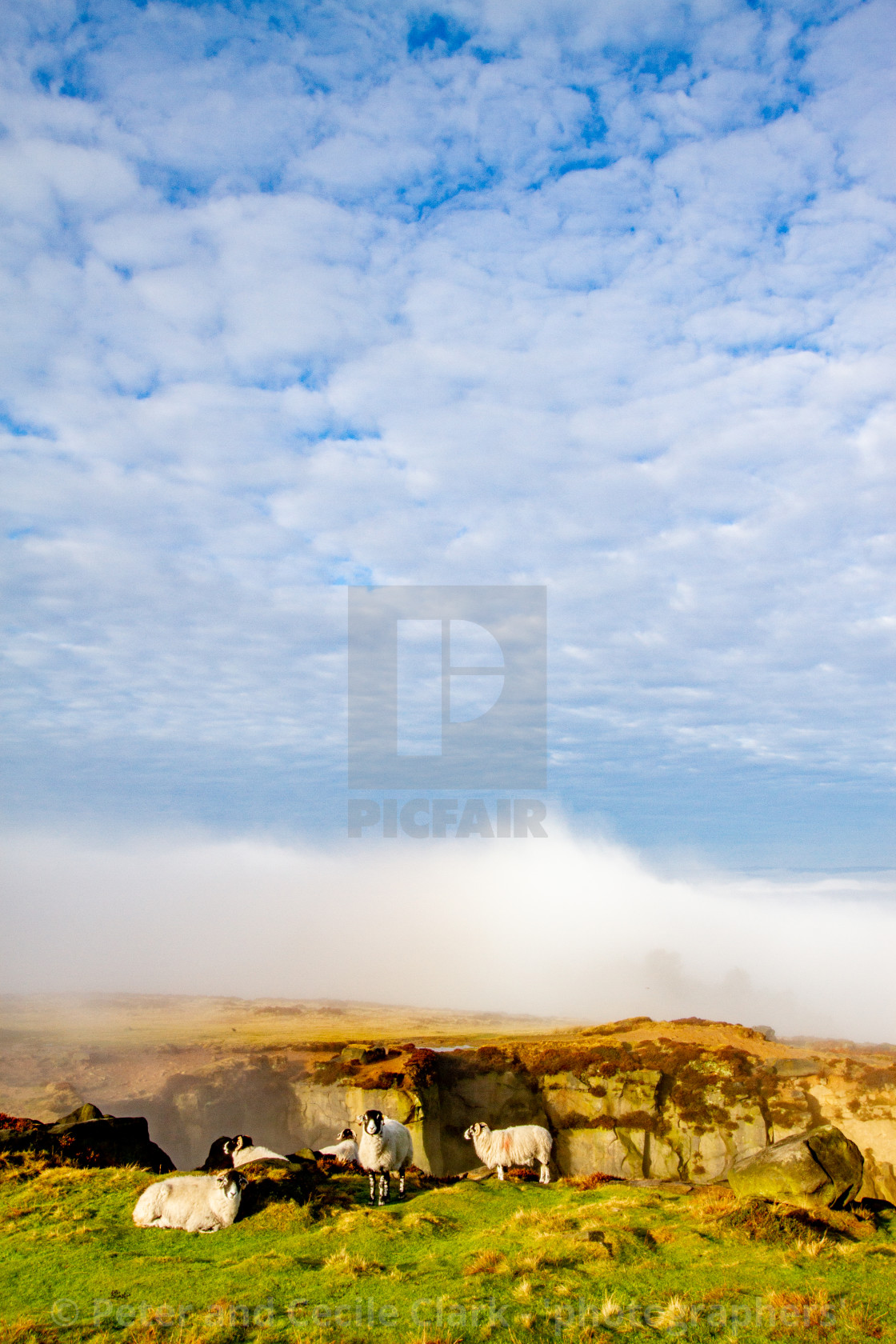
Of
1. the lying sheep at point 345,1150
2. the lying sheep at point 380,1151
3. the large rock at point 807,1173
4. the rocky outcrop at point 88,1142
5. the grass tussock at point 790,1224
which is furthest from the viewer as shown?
the lying sheep at point 345,1150

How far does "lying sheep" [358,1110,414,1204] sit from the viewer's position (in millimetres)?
19328

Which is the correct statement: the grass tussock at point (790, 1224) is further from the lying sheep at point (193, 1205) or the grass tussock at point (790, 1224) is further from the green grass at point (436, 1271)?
the lying sheep at point (193, 1205)

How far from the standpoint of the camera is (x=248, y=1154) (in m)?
20.2

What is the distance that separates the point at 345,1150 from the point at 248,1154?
162 inches

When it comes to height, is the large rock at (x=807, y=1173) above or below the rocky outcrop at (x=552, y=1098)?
above

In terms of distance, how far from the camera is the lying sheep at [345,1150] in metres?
22.8

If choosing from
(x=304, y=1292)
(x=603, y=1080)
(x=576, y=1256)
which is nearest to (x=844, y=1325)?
(x=576, y=1256)

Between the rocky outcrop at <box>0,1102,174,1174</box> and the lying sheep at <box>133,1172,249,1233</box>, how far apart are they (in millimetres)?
5962

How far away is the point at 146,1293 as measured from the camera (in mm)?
12469

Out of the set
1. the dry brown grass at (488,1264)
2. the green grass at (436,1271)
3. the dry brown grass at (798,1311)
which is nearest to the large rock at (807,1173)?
the green grass at (436,1271)

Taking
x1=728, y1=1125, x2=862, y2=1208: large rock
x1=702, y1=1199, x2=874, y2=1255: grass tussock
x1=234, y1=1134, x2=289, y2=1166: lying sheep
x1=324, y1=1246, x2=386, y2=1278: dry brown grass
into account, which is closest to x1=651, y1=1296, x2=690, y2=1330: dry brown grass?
x1=702, y1=1199, x2=874, y2=1255: grass tussock

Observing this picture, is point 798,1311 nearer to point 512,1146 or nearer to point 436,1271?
point 436,1271

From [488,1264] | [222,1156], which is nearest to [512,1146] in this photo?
[222,1156]

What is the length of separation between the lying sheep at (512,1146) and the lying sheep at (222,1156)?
7222 millimetres
